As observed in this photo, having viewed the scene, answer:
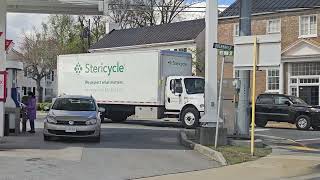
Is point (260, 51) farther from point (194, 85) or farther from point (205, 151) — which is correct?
point (194, 85)

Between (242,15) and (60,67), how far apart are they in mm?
16687

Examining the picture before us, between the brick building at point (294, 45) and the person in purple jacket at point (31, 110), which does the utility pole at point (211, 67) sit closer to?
the person in purple jacket at point (31, 110)

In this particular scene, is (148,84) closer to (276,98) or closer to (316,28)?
(276,98)

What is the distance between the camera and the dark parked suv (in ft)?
89.3

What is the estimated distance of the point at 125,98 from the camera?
28.8 meters

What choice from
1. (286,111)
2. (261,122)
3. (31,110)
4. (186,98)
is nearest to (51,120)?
(31,110)

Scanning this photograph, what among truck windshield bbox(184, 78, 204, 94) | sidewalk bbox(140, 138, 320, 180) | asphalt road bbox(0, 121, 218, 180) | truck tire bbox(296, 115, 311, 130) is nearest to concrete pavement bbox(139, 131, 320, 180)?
sidewalk bbox(140, 138, 320, 180)

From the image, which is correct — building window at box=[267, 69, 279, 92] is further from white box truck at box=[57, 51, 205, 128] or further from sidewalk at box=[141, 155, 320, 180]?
sidewalk at box=[141, 155, 320, 180]

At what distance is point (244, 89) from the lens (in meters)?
18.4

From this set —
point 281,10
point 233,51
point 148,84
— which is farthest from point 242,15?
point 281,10

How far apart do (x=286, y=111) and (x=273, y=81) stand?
34.4 feet

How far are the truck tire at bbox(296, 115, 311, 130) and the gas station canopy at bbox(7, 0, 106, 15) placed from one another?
1291 centimetres

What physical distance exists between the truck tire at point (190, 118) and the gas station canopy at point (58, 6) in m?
8.27

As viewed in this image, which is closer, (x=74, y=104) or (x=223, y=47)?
(x=223, y=47)
